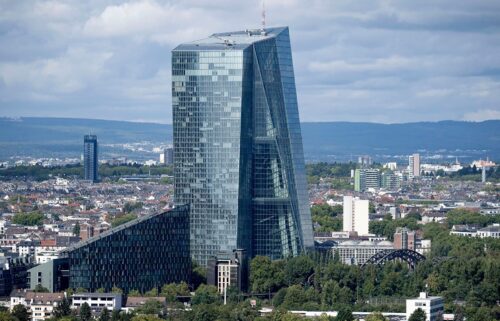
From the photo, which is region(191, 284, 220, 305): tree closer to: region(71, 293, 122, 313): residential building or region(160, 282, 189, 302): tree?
region(160, 282, 189, 302): tree

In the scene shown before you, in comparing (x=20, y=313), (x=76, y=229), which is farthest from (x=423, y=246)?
(x=20, y=313)

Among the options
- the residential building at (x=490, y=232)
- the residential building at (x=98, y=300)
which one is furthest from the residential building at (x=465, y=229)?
the residential building at (x=98, y=300)

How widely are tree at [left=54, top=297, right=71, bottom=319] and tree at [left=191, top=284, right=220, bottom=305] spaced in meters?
11.2

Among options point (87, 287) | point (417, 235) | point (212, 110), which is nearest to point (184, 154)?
point (212, 110)

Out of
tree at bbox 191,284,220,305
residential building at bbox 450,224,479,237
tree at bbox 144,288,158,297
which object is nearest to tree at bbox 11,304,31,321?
tree at bbox 144,288,158,297

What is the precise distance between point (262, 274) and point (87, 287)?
13599mm

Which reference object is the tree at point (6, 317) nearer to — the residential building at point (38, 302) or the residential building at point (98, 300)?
the residential building at point (38, 302)

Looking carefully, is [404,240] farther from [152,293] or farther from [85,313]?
[85,313]

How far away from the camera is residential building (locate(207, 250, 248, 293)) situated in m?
119

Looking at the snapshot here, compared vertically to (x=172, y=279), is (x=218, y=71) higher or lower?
higher

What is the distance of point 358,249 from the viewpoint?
149m

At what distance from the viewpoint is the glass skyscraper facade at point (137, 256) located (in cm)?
11175

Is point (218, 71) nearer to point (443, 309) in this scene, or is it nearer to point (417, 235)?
point (443, 309)

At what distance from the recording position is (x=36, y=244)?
5846 inches
